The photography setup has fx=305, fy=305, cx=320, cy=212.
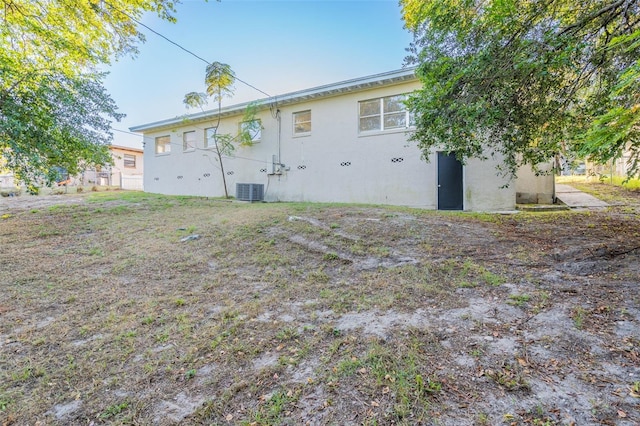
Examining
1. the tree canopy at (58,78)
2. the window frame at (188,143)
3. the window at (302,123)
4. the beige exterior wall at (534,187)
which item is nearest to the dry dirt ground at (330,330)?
the tree canopy at (58,78)

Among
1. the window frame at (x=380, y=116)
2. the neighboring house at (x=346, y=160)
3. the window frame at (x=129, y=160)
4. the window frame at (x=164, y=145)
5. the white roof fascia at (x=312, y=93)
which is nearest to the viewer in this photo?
the neighboring house at (x=346, y=160)

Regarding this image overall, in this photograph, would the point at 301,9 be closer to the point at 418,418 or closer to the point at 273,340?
the point at 273,340

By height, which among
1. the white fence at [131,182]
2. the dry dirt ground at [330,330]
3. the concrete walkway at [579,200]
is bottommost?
the dry dirt ground at [330,330]

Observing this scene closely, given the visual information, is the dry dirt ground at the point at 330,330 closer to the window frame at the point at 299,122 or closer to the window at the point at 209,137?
the window frame at the point at 299,122

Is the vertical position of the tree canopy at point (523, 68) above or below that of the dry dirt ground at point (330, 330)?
above

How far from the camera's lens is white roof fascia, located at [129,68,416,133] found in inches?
379

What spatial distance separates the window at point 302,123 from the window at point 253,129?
167 centimetres

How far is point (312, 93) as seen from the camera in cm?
1118

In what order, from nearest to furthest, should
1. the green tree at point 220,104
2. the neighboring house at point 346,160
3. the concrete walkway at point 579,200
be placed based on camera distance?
the concrete walkway at point 579,200 < the neighboring house at point 346,160 < the green tree at point 220,104

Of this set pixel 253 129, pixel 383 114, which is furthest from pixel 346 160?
pixel 253 129

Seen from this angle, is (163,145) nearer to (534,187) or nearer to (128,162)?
(128,162)

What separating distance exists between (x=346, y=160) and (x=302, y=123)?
8.43ft

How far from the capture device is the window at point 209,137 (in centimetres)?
1443

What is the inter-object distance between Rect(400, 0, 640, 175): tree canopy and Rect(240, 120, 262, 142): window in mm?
8594
